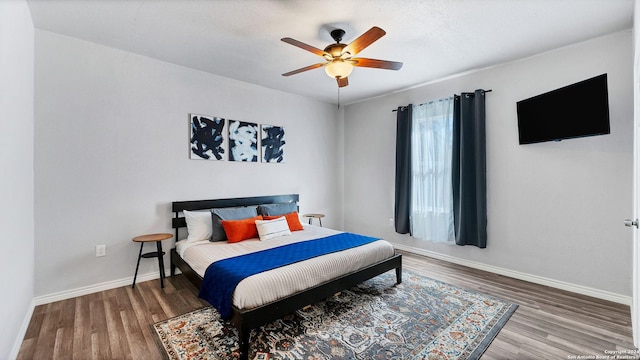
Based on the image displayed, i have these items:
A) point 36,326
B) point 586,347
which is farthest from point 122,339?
point 586,347

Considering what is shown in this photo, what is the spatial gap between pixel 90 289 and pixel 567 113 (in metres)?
5.30

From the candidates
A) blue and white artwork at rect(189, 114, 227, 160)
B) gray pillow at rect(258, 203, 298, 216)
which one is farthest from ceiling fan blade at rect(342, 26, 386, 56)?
gray pillow at rect(258, 203, 298, 216)

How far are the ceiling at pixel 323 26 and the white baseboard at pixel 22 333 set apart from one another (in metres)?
2.64

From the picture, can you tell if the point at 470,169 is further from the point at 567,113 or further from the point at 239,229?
the point at 239,229

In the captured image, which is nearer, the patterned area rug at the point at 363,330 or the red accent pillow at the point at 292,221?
the patterned area rug at the point at 363,330

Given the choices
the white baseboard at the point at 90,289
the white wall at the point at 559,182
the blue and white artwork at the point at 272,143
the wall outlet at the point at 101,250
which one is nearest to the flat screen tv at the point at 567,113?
the white wall at the point at 559,182

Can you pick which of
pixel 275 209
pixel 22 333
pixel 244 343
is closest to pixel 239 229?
pixel 275 209

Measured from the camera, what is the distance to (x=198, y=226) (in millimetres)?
3404

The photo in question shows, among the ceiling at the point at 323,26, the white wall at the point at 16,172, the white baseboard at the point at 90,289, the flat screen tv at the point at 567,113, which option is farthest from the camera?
the white baseboard at the point at 90,289

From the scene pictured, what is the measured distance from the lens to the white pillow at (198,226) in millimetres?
3373

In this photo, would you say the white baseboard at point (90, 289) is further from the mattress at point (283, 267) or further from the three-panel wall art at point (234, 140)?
the three-panel wall art at point (234, 140)

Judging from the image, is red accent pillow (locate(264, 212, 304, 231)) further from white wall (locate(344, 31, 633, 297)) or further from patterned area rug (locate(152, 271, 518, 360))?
white wall (locate(344, 31, 633, 297))

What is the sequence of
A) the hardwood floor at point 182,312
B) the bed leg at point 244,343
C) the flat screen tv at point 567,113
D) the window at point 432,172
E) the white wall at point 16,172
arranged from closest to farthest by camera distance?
the white wall at point 16,172
the bed leg at point 244,343
the hardwood floor at point 182,312
the flat screen tv at point 567,113
the window at point 432,172

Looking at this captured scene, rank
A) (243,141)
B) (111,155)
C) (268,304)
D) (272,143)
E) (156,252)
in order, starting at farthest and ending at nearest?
(272,143) → (243,141) → (156,252) → (111,155) → (268,304)
